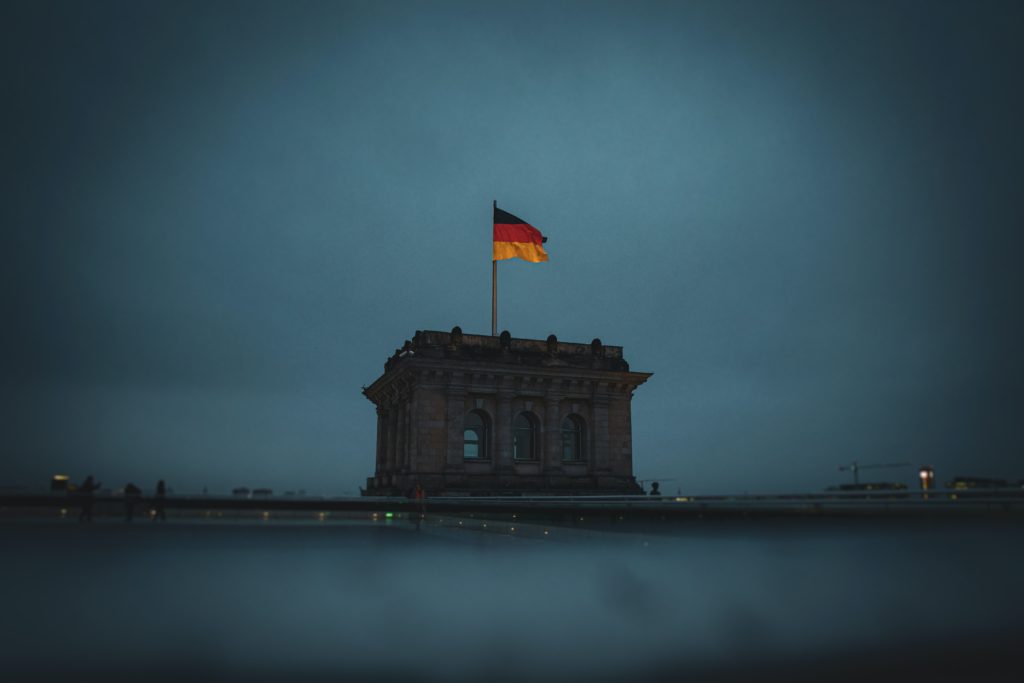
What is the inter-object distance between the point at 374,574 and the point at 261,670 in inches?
165

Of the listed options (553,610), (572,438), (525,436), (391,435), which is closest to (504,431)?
(525,436)

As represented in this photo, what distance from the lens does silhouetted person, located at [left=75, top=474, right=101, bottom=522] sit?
1789 centimetres

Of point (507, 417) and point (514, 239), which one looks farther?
point (514, 239)

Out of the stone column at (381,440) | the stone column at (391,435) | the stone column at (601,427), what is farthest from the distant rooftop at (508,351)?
the stone column at (381,440)

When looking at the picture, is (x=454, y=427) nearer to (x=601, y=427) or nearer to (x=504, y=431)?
(x=504, y=431)

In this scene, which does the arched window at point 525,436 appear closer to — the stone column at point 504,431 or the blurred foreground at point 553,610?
the stone column at point 504,431

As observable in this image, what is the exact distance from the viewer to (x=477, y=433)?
37.3 meters

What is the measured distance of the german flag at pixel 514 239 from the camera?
128 feet

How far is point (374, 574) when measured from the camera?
10430 mm

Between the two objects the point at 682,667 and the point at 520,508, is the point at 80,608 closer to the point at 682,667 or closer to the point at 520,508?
the point at 682,667

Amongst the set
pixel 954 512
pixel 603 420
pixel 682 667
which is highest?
pixel 603 420

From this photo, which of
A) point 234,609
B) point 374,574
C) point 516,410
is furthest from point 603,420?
point 234,609

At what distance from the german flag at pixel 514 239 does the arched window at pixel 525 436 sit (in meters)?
8.71

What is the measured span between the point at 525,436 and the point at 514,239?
1076 cm
